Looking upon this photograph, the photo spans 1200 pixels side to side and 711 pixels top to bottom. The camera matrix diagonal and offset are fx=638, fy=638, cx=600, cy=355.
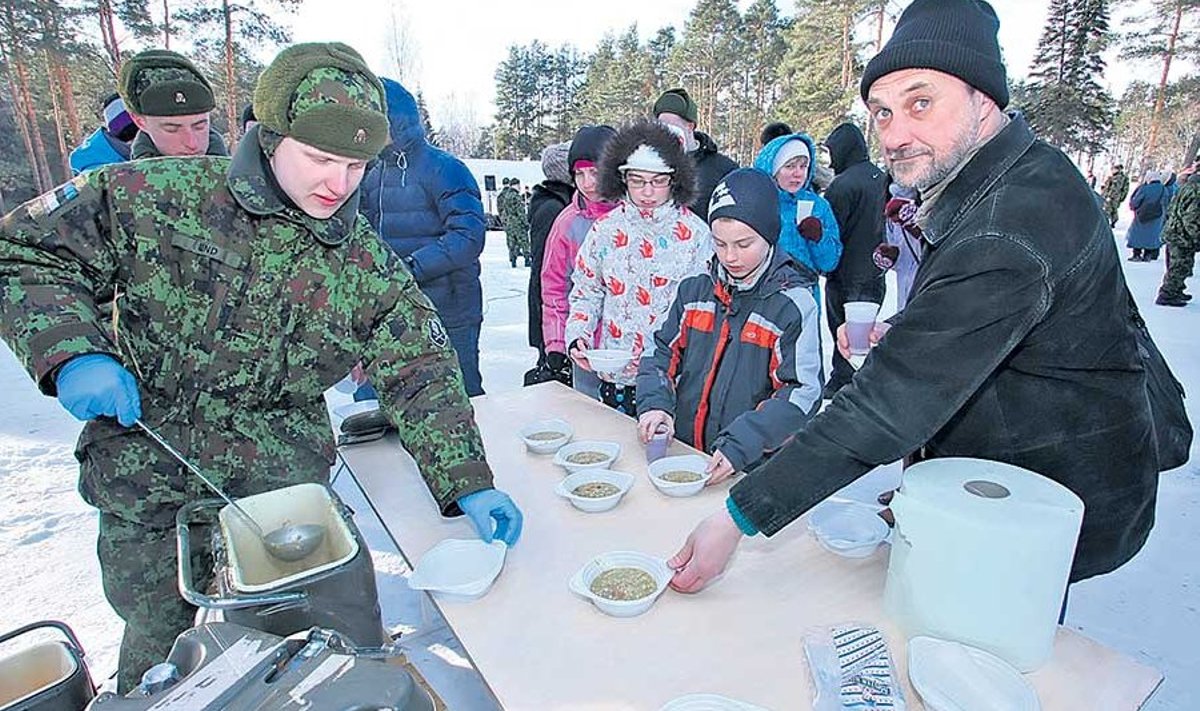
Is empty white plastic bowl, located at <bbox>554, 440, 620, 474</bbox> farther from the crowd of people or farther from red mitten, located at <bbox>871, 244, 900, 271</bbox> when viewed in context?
red mitten, located at <bbox>871, 244, 900, 271</bbox>

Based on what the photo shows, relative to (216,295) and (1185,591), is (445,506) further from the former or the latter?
(1185,591)

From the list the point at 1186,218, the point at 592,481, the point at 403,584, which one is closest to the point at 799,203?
the point at 592,481

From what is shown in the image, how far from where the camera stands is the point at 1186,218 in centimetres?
648

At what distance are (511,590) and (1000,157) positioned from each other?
1.06 m

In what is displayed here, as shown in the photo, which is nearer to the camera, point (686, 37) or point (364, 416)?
point (364, 416)

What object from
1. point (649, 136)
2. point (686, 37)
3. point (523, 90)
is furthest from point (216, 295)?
point (523, 90)

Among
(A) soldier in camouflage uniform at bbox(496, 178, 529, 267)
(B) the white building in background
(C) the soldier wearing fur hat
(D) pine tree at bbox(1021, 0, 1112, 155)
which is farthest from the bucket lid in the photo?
(D) pine tree at bbox(1021, 0, 1112, 155)

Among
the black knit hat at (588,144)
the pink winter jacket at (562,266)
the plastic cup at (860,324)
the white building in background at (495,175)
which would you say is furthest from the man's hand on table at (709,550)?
the white building in background at (495,175)

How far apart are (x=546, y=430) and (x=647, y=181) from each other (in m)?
1.09

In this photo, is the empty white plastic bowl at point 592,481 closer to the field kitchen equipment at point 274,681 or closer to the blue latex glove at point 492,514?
the blue latex glove at point 492,514

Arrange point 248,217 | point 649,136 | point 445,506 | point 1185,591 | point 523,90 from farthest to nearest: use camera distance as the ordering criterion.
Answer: point 523,90 < point 649,136 < point 1185,591 < point 445,506 < point 248,217

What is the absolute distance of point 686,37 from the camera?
84.6ft

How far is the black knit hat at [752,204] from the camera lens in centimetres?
177

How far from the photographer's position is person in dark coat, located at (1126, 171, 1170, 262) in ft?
30.5
